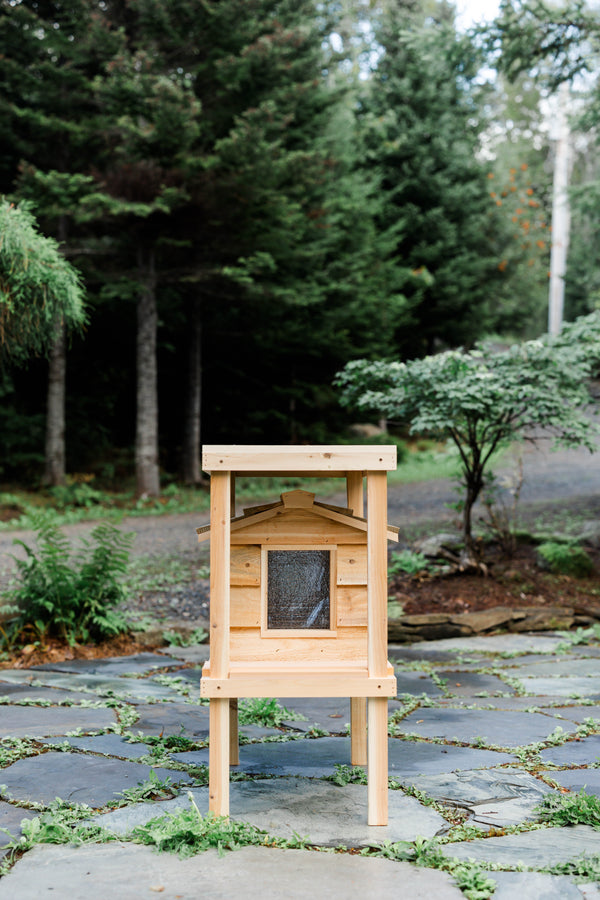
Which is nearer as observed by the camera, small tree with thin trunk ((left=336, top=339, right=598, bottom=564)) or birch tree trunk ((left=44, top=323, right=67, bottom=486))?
small tree with thin trunk ((left=336, top=339, right=598, bottom=564))

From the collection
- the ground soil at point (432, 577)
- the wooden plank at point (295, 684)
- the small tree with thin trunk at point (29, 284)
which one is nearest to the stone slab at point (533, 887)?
the wooden plank at point (295, 684)

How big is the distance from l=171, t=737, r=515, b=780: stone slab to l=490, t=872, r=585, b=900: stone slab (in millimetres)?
895

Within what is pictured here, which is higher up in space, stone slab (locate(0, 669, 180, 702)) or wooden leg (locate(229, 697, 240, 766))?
wooden leg (locate(229, 697, 240, 766))

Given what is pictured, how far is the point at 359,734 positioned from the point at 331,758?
0.61ft

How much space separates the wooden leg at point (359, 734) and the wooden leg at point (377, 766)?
59 cm

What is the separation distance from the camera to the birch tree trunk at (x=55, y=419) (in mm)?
13094

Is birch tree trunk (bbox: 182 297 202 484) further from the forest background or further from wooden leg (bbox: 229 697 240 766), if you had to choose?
wooden leg (bbox: 229 697 240 766)

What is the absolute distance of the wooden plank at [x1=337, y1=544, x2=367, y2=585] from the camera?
9.68 ft

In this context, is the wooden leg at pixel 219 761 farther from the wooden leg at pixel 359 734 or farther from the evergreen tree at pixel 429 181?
the evergreen tree at pixel 429 181

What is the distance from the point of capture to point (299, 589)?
9.73 feet

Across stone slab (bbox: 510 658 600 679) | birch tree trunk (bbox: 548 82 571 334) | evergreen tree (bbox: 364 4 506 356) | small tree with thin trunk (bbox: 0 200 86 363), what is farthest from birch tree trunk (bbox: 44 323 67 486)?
birch tree trunk (bbox: 548 82 571 334)

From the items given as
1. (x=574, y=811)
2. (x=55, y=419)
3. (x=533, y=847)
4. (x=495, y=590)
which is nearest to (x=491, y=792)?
(x=574, y=811)

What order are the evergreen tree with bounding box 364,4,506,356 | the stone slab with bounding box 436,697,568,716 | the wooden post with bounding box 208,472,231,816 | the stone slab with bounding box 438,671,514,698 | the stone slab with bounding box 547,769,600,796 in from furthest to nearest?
the evergreen tree with bounding box 364,4,506,356, the stone slab with bounding box 438,671,514,698, the stone slab with bounding box 436,697,568,716, the stone slab with bounding box 547,769,600,796, the wooden post with bounding box 208,472,231,816

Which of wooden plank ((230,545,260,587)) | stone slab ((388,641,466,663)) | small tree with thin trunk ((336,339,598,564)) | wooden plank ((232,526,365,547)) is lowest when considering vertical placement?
stone slab ((388,641,466,663))
